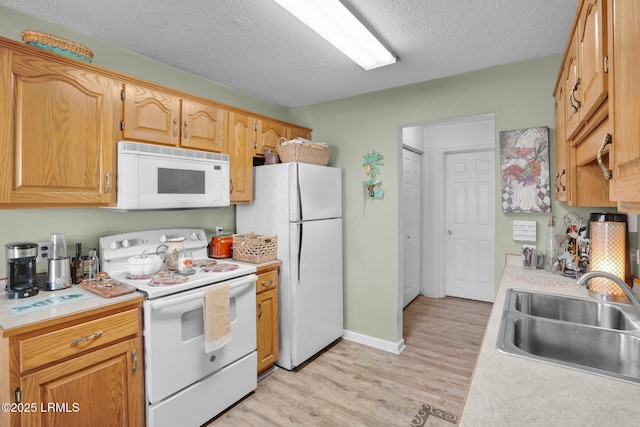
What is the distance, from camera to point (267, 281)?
2578 millimetres

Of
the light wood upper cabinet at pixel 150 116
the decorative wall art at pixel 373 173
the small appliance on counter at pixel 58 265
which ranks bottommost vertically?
the small appliance on counter at pixel 58 265

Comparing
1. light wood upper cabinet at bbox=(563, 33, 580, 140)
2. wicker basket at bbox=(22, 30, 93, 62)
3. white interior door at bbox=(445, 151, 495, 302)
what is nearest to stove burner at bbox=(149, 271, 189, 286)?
wicker basket at bbox=(22, 30, 93, 62)

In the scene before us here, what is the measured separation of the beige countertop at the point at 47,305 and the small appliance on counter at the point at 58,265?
4 cm

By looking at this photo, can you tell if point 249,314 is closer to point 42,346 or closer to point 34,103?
point 42,346

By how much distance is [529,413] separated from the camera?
78 cm

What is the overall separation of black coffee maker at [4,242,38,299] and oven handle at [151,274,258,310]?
64 cm

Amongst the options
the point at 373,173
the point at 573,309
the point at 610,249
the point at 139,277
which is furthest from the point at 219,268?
the point at 610,249

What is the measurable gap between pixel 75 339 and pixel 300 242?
1.58 meters

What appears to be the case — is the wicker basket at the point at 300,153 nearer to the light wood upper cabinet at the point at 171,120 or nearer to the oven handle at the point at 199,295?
the light wood upper cabinet at the point at 171,120

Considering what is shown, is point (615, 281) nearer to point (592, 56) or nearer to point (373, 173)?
point (592, 56)

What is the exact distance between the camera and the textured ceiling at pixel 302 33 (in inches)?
68.6

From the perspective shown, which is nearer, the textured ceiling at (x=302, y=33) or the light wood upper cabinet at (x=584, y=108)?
the light wood upper cabinet at (x=584, y=108)

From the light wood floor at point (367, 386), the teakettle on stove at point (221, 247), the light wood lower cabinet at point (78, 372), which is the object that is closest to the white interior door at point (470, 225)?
the light wood floor at point (367, 386)

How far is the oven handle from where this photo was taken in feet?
5.76
